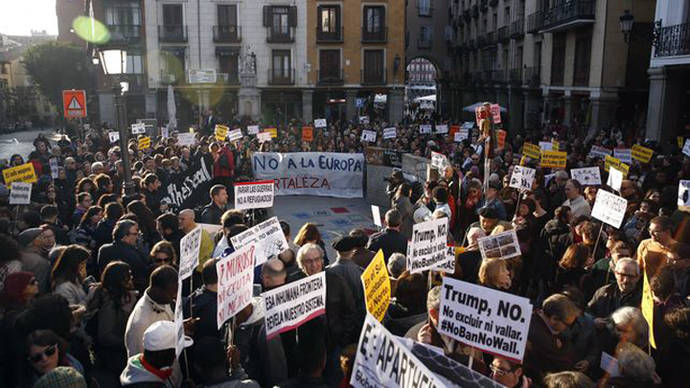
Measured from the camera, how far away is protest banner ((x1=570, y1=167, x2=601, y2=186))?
9797 mm

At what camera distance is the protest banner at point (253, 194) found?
8.45 metres

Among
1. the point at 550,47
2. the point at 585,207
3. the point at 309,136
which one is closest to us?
the point at 585,207

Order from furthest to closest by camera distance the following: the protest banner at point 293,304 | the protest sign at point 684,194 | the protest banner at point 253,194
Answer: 1. the protest banner at point 253,194
2. the protest sign at point 684,194
3. the protest banner at point 293,304

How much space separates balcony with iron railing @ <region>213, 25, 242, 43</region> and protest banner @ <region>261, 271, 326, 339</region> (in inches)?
1433

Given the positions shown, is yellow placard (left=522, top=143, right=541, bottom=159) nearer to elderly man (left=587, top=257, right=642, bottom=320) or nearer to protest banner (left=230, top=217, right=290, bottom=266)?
elderly man (left=587, top=257, right=642, bottom=320)

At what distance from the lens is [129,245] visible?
6488 millimetres

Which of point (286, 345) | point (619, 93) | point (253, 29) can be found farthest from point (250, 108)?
point (286, 345)

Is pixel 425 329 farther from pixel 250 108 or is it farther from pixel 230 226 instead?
pixel 250 108

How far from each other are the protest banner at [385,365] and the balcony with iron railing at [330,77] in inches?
1491

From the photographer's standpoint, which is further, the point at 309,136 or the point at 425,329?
the point at 309,136

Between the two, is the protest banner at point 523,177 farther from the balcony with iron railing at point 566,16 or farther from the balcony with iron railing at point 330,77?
the balcony with iron railing at point 330,77

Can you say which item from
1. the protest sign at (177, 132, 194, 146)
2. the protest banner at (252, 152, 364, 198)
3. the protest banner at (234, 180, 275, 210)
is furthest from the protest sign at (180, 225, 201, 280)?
the protest banner at (252, 152, 364, 198)

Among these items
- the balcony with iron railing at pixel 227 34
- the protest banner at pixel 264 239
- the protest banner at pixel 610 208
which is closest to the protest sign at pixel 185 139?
the protest banner at pixel 264 239

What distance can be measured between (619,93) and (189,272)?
22.5 metres
